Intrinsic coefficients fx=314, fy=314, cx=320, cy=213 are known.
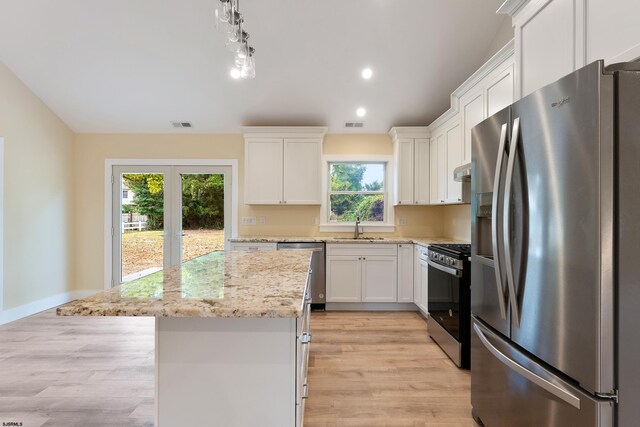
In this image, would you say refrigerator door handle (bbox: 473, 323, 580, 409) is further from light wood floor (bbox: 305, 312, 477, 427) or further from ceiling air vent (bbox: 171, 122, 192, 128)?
ceiling air vent (bbox: 171, 122, 192, 128)

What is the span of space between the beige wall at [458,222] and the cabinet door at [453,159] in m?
0.45

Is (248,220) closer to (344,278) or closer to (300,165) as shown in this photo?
(300,165)

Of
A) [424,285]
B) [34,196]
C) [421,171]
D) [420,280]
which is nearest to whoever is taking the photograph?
[424,285]

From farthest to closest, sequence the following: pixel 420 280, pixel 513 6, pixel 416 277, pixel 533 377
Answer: pixel 416 277 < pixel 420 280 < pixel 513 6 < pixel 533 377

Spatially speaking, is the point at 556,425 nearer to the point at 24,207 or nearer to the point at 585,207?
the point at 585,207

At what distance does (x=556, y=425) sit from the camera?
1232 millimetres

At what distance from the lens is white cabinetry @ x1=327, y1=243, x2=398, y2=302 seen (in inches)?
158

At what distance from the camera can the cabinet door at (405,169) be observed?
4297 millimetres

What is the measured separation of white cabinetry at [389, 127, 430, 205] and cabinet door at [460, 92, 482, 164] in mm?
1101

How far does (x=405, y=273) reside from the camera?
158 inches

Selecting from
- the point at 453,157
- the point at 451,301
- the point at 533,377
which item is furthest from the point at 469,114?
the point at 533,377

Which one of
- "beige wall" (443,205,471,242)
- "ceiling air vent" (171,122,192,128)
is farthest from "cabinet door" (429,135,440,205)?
"ceiling air vent" (171,122,192,128)

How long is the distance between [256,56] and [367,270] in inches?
113

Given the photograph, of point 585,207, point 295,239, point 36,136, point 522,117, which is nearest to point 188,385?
point 585,207
